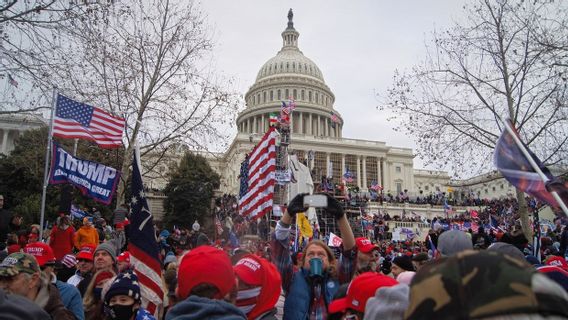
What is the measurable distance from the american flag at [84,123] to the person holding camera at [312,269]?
7.05 m

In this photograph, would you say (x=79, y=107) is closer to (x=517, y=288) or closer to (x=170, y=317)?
(x=170, y=317)

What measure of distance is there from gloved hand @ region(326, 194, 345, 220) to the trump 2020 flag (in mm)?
1269

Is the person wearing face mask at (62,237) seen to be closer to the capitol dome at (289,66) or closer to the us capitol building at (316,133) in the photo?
the us capitol building at (316,133)

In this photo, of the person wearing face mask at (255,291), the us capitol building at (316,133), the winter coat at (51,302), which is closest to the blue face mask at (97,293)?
the winter coat at (51,302)

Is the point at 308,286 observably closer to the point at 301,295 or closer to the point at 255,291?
the point at 301,295

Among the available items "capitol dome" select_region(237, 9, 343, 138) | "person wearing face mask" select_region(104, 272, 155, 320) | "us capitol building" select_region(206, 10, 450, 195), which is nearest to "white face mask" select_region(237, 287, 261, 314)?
"person wearing face mask" select_region(104, 272, 155, 320)

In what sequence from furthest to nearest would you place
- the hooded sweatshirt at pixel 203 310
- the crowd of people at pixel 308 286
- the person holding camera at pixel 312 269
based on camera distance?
the person holding camera at pixel 312 269, the hooded sweatshirt at pixel 203 310, the crowd of people at pixel 308 286

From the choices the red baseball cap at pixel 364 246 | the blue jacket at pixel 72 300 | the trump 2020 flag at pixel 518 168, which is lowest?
the blue jacket at pixel 72 300

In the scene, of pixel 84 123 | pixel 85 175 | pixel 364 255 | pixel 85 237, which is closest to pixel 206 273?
pixel 364 255

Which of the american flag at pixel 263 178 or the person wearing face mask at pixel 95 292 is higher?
the american flag at pixel 263 178

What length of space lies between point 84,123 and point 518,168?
8.63m

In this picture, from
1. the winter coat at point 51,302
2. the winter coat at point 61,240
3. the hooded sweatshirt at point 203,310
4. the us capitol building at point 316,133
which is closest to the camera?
the hooded sweatshirt at point 203,310

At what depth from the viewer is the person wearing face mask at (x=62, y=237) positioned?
8.57m

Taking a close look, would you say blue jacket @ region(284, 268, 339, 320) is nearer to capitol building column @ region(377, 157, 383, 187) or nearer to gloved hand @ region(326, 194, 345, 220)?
gloved hand @ region(326, 194, 345, 220)
